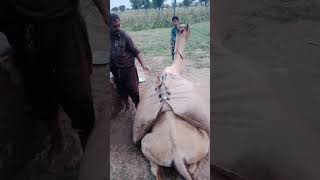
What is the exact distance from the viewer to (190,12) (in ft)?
5.61

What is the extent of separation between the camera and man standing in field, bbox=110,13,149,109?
1.73m

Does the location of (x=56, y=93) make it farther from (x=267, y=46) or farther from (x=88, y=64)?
(x=267, y=46)

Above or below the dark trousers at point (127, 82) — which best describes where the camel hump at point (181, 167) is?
below

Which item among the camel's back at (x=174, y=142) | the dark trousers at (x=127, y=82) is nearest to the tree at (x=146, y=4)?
the dark trousers at (x=127, y=82)

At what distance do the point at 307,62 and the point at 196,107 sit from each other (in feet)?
1.49

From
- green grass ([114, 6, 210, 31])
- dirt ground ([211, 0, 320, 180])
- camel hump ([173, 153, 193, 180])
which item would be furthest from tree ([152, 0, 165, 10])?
camel hump ([173, 153, 193, 180])

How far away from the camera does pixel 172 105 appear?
1729 millimetres

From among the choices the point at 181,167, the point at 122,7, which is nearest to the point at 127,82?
the point at 122,7

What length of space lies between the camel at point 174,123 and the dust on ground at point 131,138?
0.08 feet

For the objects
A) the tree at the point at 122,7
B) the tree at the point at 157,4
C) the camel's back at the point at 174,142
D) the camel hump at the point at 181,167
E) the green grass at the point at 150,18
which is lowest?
the camel hump at the point at 181,167

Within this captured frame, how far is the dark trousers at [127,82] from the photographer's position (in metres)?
1.74

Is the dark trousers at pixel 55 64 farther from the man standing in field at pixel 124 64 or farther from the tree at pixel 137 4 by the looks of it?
the tree at pixel 137 4

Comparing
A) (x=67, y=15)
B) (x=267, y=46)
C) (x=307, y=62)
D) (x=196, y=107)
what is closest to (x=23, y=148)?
(x=67, y=15)

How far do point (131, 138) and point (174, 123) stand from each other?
188 mm
